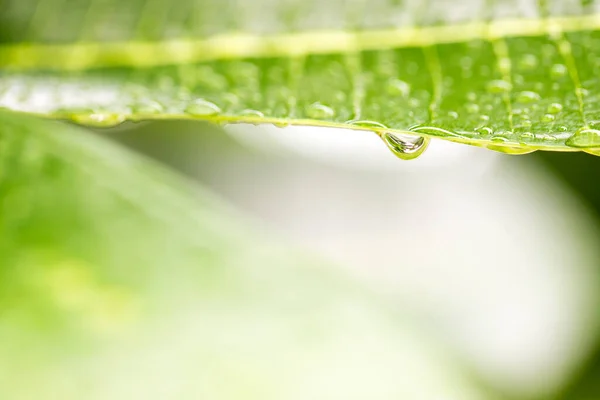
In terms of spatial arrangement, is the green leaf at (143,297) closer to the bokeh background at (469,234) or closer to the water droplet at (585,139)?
the water droplet at (585,139)

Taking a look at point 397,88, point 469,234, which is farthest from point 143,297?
point 469,234

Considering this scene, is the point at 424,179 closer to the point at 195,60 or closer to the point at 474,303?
the point at 474,303

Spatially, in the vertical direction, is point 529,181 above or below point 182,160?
above

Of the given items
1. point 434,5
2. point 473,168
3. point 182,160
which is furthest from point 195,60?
point 473,168

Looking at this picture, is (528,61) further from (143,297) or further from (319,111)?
(143,297)

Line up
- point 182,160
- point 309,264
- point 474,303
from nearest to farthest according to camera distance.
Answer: point 309,264 < point 182,160 < point 474,303

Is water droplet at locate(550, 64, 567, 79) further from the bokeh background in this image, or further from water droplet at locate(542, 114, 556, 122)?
the bokeh background

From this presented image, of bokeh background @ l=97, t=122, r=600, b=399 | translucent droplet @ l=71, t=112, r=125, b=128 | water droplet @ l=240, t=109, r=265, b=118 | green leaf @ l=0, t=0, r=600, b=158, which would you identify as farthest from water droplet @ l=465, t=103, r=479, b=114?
bokeh background @ l=97, t=122, r=600, b=399

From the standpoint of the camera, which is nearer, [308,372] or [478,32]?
[478,32]
